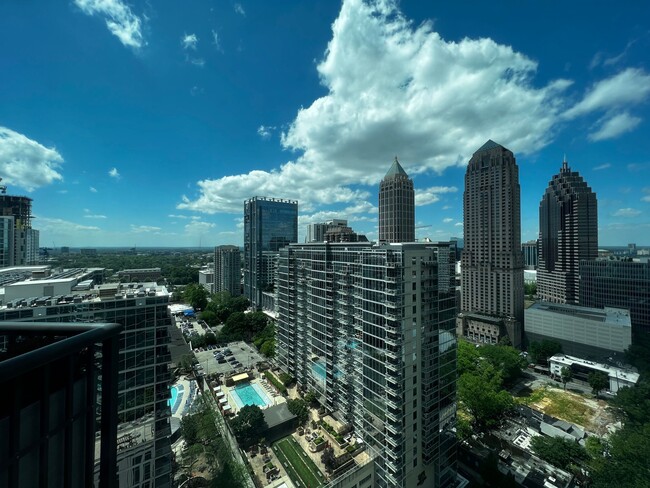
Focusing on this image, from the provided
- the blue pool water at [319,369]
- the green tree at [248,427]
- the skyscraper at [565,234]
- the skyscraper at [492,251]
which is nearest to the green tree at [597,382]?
the skyscraper at [492,251]

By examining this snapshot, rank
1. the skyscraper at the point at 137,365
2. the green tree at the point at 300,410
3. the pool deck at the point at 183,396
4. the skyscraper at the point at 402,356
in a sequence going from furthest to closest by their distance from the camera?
1. the pool deck at the point at 183,396
2. the green tree at the point at 300,410
3. the skyscraper at the point at 402,356
4. the skyscraper at the point at 137,365

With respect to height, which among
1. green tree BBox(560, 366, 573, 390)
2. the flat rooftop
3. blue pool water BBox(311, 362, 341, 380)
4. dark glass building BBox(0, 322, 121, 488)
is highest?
dark glass building BBox(0, 322, 121, 488)

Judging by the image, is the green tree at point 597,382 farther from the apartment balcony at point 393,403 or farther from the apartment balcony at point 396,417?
the apartment balcony at point 393,403

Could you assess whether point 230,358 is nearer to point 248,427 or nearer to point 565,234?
point 248,427

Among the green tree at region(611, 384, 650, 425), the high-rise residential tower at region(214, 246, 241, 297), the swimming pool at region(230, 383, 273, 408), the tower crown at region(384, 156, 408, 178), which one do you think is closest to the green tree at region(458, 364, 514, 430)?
the green tree at region(611, 384, 650, 425)

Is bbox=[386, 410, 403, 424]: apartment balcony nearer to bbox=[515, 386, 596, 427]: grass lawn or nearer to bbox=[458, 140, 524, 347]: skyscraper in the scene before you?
bbox=[515, 386, 596, 427]: grass lawn

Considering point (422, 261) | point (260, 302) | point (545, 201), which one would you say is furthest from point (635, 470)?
point (545, 201)
